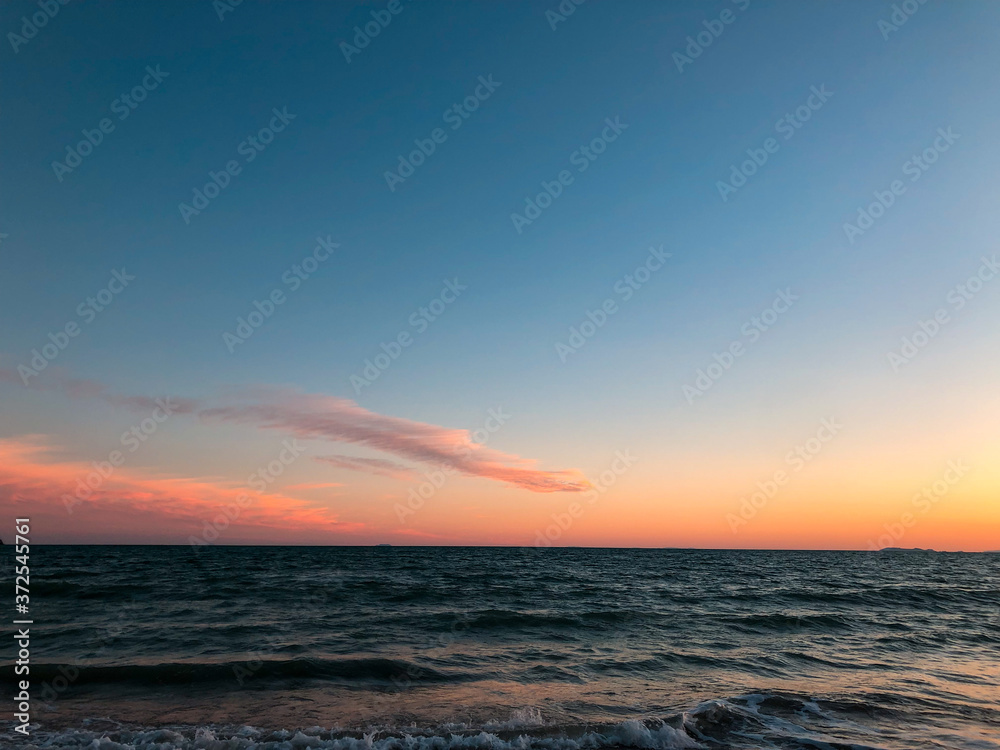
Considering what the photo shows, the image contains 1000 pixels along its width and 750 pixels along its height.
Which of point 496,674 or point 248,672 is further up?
point 248,672

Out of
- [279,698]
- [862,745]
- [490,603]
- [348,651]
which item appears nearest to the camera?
[862,745]

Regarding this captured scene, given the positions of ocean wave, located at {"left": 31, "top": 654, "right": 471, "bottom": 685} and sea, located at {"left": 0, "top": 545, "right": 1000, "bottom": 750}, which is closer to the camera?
sea, located at {"left": 0, "top": 545, "right": 1000, "bottom": 750}

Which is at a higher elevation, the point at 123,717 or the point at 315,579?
the point at 123,717

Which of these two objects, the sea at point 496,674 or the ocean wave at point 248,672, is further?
the ocean wave at point 248,672

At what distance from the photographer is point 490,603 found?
27062 mm

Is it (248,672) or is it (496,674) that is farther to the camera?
(496,674)

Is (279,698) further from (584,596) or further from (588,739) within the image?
(584,596)

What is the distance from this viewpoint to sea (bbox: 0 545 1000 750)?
34.3 feet

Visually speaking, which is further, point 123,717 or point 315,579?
point 315,579

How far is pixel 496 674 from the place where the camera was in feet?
48.5

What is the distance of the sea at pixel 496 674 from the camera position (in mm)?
10453

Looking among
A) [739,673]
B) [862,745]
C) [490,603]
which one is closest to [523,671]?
[739,673]

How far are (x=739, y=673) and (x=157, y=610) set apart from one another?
23.1 meters

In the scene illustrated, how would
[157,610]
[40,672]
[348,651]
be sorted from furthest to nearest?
[157,610] → [348,651] → [40,672]
